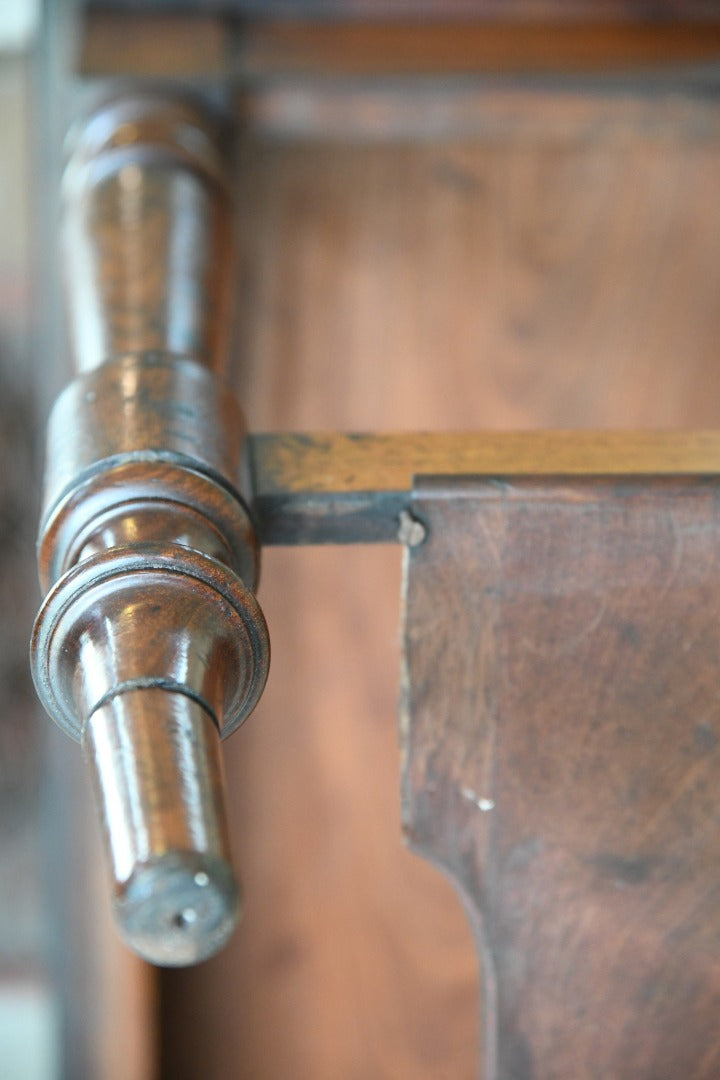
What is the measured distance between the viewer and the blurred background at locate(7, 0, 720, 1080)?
2.89ft

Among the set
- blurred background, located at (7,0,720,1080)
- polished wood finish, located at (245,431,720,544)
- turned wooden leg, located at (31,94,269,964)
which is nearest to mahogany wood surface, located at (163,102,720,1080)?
blurred background, located at (7,0,720,1080)

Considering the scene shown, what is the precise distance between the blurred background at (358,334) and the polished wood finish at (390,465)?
430 mm

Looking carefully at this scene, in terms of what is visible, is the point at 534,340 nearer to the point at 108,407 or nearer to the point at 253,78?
the point at 253,78

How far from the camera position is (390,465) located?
487 millimetres

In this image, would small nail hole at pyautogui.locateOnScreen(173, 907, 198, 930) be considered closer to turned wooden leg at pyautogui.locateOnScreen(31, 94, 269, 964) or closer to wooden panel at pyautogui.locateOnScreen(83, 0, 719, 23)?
turned wooden leg at pyautogui.locateOnScreen(31, 94, 269, 964)

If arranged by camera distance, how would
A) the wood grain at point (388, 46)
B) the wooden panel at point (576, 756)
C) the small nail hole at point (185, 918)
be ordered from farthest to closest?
1. the wood grain at point (388, 46)
2. the wooden panel at point (576, 756)
3. the small nail hole at point (185, 918)

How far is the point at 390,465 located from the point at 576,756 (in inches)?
5.2

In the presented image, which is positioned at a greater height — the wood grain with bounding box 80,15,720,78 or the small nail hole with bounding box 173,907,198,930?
the wood grain with bounding box 80,15,720,78

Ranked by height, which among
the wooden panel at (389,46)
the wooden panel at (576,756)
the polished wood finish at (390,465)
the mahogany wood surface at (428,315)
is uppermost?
the wooden panel at (389,46)

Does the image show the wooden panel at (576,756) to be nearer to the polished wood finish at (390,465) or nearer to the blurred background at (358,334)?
the polished wood finish at (390,465)

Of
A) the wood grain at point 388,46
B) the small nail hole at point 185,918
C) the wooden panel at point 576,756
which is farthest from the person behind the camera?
the wood grain at point 388,46

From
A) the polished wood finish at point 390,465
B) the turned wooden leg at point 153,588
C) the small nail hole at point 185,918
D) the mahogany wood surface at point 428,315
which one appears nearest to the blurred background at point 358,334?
the mahogany wood surface at point 428,315

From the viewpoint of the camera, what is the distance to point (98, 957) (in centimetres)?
96

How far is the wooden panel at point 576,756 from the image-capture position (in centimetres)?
47
